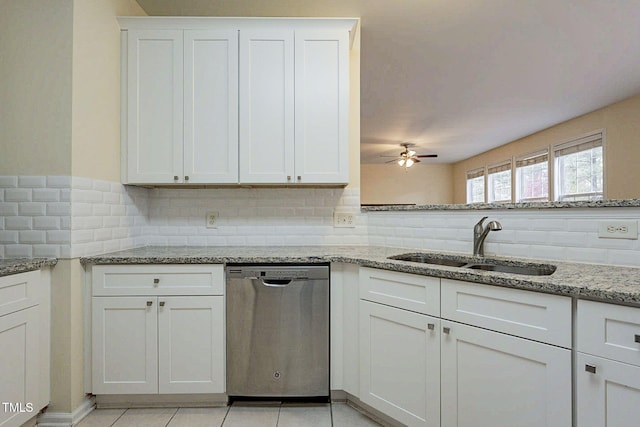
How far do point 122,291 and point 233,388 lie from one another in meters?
0.80

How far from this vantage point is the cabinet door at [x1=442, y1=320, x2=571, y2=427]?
110cm

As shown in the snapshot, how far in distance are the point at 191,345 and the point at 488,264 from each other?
162 centimetres

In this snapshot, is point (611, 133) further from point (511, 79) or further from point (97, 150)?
point (97, 150)

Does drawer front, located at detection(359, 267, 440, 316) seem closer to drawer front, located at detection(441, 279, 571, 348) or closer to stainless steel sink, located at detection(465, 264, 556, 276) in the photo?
drawer front, located at detection(441, 279, 571, 348)

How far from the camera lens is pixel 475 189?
26.1 feet

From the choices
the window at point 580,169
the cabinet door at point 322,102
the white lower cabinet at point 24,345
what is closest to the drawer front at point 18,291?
the white lower cabinet at point 24,345

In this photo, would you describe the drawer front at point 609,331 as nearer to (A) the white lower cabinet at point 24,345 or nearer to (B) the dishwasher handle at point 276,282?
(B) the dishwasher handle at point 276,282

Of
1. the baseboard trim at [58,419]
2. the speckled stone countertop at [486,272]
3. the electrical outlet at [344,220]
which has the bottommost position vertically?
the baseboard trim at [58,419]

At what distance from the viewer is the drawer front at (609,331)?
954mm

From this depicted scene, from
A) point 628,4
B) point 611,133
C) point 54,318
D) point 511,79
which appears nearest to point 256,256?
point 54,318

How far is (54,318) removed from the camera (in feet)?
5.46

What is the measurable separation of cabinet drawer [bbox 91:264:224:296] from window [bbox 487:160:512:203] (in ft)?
22.0

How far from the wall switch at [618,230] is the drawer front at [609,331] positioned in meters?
0.61

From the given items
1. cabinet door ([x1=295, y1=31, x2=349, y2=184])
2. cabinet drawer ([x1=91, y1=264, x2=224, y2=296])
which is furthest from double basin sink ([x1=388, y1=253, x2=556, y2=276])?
cabinet drawer ([x1=91, y1=264, x2=224, y2=296])
